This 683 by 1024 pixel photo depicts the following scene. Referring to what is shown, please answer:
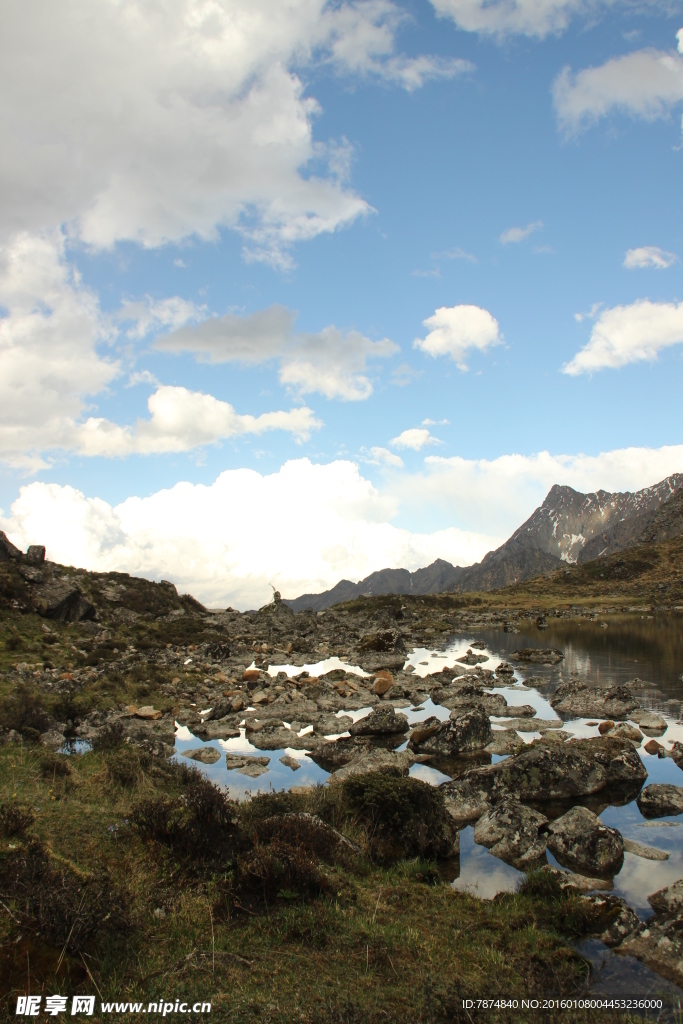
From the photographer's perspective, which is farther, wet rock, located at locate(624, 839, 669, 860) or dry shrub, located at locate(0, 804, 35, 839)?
wet rock, located at locate(624, 839, 669, 860)

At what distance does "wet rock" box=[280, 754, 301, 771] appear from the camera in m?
19.1

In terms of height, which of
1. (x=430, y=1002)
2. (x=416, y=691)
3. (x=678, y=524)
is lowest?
(x=416, y=691)

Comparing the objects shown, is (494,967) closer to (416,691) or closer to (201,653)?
(416,691)

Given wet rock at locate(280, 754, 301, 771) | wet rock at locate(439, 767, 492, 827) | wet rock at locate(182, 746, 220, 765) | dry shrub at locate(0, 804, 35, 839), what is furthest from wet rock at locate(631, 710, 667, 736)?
dry shrub at locate(0, 804, 35, 839)

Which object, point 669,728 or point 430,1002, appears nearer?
point 430,1002

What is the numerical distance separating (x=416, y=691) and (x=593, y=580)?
130408 mm

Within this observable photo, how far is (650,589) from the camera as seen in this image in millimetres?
121000

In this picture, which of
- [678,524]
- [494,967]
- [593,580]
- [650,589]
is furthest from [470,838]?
[678,524]

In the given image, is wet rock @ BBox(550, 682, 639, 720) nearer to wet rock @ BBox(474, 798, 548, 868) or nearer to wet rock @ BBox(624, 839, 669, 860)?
wet rock @ BBox(624, 839, 669, 860)

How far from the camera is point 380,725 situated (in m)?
23.3

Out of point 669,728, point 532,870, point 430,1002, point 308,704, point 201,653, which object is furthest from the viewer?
point 201,653

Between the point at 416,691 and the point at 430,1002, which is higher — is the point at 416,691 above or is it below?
below

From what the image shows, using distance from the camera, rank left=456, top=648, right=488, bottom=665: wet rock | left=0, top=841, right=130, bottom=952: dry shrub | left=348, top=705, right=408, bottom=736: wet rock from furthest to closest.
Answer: left=456, top=648, right=488, bottom=665: wet rock < left=348, top=705, right=408, bottom=736: wet rock < left=0, top=841, right=130, bottom=952: dry shrub

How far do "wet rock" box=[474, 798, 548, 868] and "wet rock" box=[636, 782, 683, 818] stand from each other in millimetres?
3596
